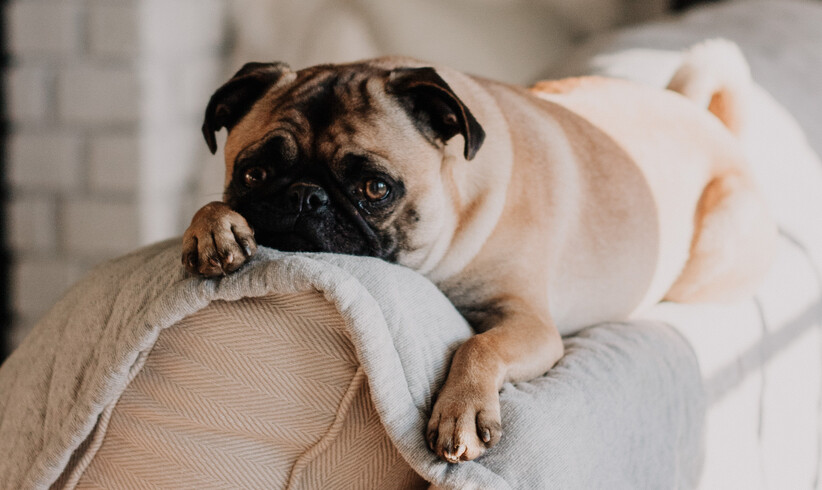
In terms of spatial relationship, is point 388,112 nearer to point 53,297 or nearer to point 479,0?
point 53,297

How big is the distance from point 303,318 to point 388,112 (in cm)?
54

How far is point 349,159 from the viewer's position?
133 centimetres

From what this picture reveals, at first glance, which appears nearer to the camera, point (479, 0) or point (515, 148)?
point (515, 148)

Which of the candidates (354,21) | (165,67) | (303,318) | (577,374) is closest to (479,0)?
(354,21)

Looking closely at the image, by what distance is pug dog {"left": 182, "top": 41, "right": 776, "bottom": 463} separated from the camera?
128 centimetres

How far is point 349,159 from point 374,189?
7cm

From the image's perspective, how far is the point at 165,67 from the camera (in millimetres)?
3084

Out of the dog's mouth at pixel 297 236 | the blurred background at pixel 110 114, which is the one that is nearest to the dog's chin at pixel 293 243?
the dog's mouth at pixel 297 236

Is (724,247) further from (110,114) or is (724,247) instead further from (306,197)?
(110,114)

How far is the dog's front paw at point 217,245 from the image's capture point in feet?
3.46

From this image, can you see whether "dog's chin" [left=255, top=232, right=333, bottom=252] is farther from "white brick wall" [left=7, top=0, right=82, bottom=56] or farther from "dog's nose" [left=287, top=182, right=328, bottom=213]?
"white brick wall" [left=7, top=0, right=82, bottom=56]

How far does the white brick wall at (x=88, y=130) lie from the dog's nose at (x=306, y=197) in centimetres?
194

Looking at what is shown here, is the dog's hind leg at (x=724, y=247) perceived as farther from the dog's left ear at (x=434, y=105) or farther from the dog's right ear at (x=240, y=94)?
the dog's right ear at (x=240, y=94)

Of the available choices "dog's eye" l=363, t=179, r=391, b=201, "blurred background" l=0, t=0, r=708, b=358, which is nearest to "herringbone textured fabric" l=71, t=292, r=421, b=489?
"dog's eye" l=363, t=179, r=391, b=201
